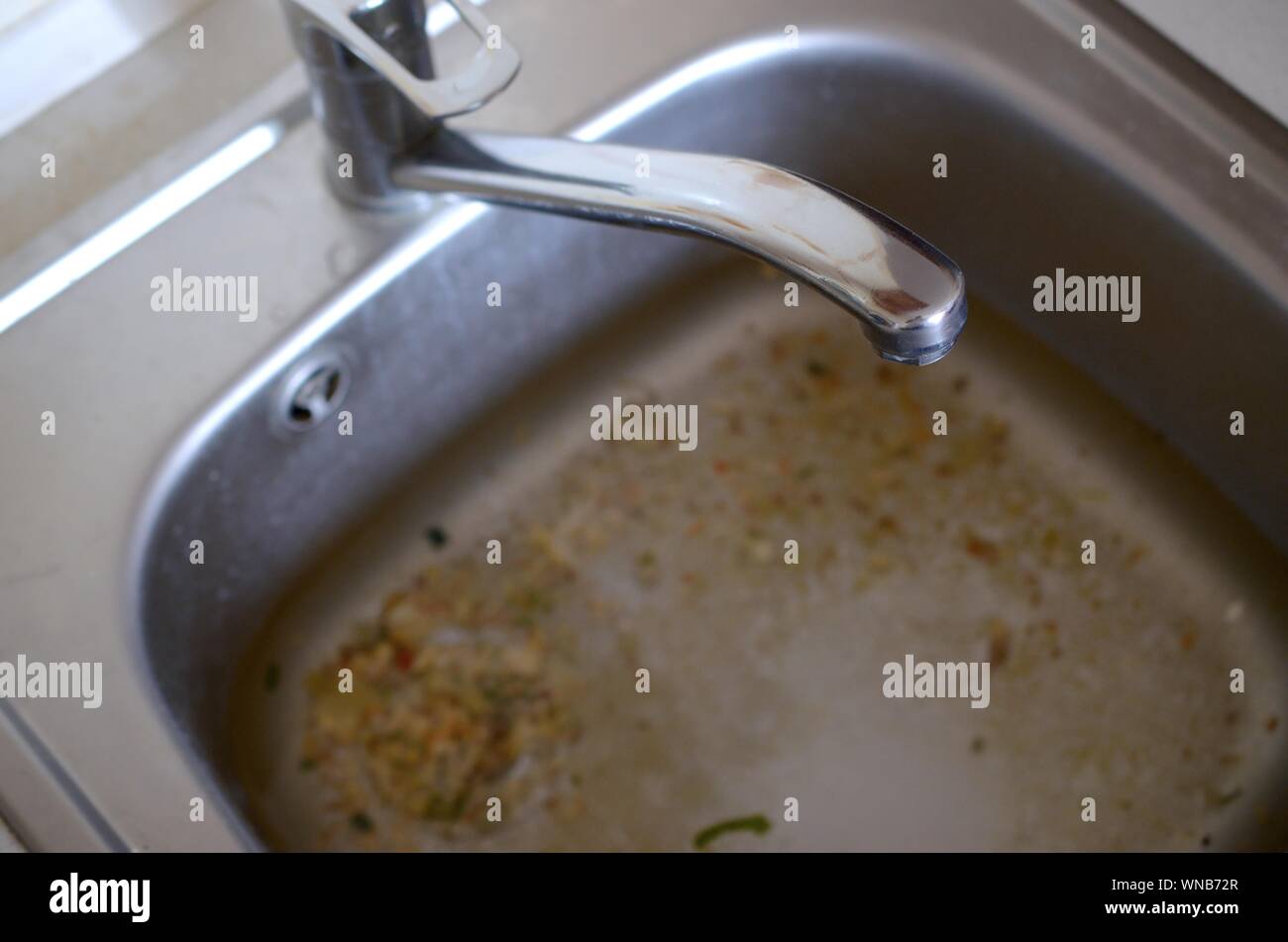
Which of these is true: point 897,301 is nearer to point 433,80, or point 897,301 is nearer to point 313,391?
point 433,80

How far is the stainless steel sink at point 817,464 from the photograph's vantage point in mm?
626

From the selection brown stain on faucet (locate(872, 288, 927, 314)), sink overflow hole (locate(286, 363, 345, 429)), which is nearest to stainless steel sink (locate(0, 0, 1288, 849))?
sink overflow hole (locate(286, 363, 345, 429))

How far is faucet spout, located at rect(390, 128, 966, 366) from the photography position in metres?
0.41

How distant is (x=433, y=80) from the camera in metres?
0.49

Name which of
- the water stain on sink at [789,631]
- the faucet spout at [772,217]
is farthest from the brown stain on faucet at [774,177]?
the water stain on sink at [789,631]

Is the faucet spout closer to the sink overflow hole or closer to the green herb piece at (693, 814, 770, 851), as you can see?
the sink overflow hole

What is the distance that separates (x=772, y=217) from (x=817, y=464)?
36 cm

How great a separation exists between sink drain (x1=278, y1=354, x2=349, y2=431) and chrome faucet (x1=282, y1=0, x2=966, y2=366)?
0.09 m

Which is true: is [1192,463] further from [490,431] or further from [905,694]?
[490,431]

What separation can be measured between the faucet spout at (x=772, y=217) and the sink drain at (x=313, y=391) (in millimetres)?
154

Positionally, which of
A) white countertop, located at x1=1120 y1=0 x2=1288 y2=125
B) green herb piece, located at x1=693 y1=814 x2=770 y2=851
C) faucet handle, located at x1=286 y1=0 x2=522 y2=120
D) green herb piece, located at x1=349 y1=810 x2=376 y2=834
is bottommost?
green herb piece, located at x1=693 y1=814 x2=770 y2=851

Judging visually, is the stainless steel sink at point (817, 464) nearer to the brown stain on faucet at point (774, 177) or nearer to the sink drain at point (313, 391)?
the sink drain at point (313, 391)

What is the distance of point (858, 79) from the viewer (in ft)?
2.28

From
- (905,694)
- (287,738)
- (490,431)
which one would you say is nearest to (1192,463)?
(905,694)
